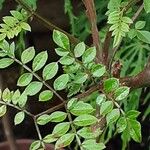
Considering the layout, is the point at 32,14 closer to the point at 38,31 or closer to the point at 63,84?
the point at 63,84

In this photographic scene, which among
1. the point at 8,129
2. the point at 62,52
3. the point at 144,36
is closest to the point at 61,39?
the point at 62,52

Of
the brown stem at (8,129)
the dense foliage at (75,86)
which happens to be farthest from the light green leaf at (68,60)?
the brown stem at (8,129)

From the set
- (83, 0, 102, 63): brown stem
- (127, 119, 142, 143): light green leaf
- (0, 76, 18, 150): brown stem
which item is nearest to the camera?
(127, 119, 142, 143): light green leaf

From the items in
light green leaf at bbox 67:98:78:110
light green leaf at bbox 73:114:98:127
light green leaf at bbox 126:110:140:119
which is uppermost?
light green leaf at bbox 67:98:78:110

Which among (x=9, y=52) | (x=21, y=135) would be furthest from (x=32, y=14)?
(x=21, y=135)

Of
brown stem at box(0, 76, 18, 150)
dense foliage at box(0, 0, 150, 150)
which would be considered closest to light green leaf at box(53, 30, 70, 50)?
dense foliage at box(0, 0, 150, 150)

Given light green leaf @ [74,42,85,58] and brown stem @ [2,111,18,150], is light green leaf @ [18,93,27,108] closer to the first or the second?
light green leaf @ [74,42,85,58]

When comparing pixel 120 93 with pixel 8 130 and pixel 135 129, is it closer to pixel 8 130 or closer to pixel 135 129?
pixel 135 129

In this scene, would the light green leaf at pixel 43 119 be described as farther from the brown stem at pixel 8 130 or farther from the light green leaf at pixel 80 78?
the brown stem at pixel 8 130

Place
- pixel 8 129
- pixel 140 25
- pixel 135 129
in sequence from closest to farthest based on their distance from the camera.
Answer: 1. pixel 135 129
2. pixel 140 25
3. pixel 8 129

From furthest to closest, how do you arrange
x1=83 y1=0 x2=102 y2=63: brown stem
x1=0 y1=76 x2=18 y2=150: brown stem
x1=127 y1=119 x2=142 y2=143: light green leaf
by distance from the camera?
x1=0 y1=76 x2=18 y2=150: brown stem
x1=83 y1=0 x2=102 y2=63: brown stem
x1=127 y1=119 x2=142 y2=143: light green leaf
